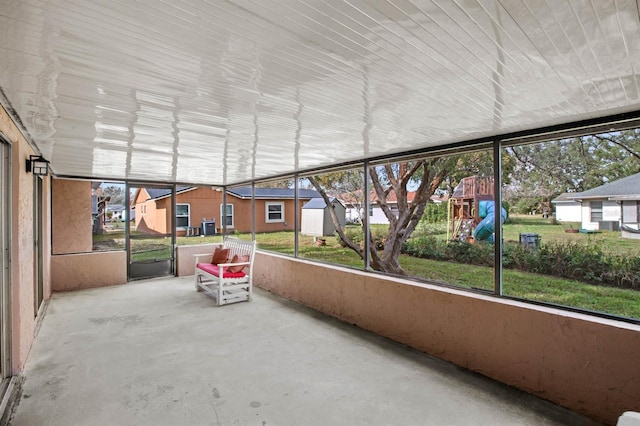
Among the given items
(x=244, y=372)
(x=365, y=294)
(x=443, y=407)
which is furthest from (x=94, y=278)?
(x=443, y=407)

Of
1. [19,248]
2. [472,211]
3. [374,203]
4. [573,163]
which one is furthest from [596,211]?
[19,248]

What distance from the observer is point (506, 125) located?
2.79 metres

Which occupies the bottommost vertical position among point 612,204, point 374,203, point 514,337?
point 514,337

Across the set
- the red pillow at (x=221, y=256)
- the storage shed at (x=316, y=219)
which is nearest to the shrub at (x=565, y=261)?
the red pillow at (x=221, y=256)

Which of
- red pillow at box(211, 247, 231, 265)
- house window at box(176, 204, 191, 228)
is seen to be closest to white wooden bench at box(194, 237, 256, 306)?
red pillow at box(211, 247, 231, 265)

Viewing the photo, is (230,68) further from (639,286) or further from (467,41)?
(639,286)

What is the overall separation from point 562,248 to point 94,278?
8916 millimetres

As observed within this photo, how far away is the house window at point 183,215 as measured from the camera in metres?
8.73

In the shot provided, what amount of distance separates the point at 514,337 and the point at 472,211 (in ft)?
15.5

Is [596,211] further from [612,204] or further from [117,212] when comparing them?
[117,212]

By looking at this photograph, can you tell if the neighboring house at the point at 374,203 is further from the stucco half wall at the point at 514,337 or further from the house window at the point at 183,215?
the house window at the point at 183,215

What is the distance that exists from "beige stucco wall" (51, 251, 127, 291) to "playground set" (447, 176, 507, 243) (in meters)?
7.35

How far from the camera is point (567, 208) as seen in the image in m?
5.51

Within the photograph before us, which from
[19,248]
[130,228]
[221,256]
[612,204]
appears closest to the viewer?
[19,248]
